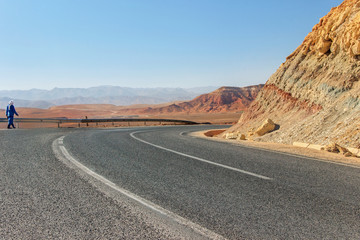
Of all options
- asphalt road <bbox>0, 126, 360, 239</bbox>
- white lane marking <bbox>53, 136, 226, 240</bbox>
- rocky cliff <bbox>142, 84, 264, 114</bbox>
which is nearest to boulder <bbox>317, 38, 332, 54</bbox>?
asphalt road <bbox>0, 126, 360, 239</bbox>

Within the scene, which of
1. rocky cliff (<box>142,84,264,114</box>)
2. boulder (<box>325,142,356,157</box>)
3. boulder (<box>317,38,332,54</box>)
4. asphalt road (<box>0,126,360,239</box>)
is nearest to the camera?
asphalt road (<box>0,126,360,239</box>)

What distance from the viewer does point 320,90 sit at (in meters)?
15.8

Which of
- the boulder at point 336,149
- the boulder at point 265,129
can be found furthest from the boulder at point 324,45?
the boulder at point 336,149

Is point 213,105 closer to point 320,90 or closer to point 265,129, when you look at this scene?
point 265,129

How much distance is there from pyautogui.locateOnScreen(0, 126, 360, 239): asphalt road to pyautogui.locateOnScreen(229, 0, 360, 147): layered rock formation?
5.26 metres

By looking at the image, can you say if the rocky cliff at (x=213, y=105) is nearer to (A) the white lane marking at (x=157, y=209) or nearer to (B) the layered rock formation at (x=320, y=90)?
(B) the layered rock formation at (x=320, y=90)

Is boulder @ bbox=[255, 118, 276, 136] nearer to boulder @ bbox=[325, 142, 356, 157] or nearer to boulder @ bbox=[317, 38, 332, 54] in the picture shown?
boulder @ bbox=[317, 38, 332, 54]

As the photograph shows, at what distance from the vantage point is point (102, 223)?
365 cm

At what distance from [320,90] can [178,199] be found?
44.7ft

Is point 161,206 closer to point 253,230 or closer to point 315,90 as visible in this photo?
point 253,230

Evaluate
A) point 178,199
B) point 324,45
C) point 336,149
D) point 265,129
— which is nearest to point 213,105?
point 324,45

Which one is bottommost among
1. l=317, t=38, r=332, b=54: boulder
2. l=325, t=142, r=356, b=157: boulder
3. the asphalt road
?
l=325, t=142, r=356, b=157: boulder

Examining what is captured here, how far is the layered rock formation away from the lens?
1259 cm

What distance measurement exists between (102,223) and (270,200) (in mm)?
2471
